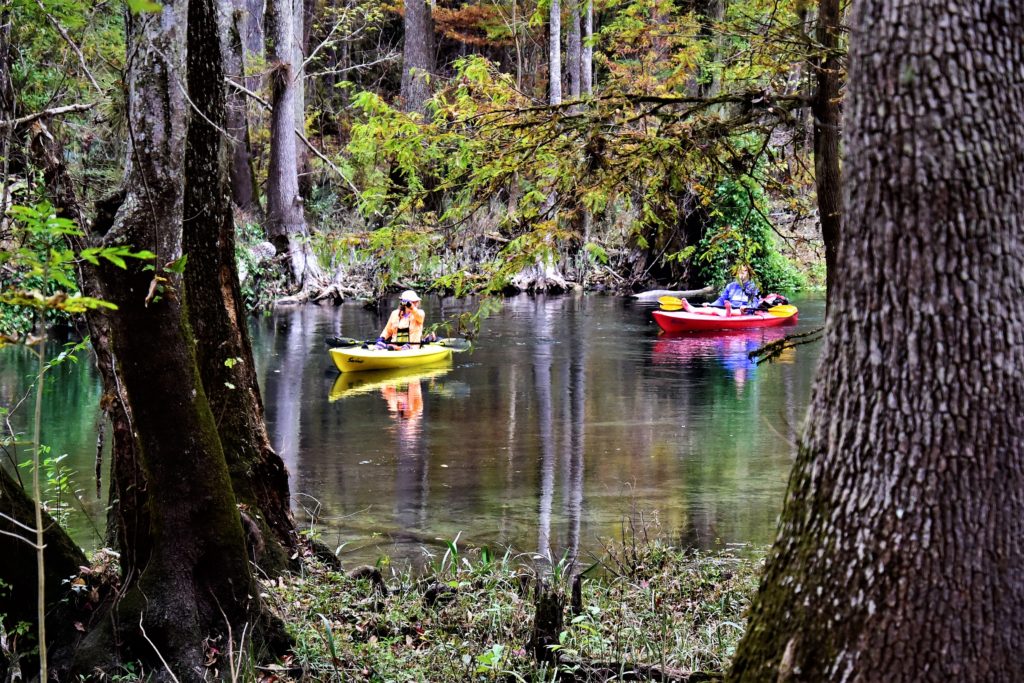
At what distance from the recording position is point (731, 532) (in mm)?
9031

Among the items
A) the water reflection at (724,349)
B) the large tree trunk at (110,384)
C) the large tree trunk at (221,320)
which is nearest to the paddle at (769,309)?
the water reflection at (724,349)

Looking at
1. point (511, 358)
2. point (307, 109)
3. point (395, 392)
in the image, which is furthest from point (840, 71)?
point (307, 109)

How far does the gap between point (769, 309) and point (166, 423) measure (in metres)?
22.6

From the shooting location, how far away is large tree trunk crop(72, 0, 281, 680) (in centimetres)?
411

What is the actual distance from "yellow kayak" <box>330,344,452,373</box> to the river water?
0.24 m

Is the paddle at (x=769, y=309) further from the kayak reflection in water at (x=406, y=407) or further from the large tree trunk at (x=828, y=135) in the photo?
the large tree trunk at (x=828, y=135)

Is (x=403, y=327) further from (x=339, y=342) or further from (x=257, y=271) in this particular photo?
(x=257, y=271)

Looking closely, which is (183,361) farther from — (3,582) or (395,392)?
(395,392)

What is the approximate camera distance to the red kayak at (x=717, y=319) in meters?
24.2

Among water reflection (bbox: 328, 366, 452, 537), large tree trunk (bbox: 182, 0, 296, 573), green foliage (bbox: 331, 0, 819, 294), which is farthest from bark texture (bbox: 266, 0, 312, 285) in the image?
large tree trunk (bbox: 182, 0, 296, 573)

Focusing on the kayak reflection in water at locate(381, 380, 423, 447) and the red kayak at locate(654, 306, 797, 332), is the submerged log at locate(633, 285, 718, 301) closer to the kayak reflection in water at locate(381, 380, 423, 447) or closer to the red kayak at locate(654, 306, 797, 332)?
the red kayak at locate(654, 306, 797, 332)

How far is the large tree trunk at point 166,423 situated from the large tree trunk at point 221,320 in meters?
1.33

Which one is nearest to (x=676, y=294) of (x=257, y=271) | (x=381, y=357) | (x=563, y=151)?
(x=257, y=271)

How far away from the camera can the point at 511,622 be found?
217 inches
